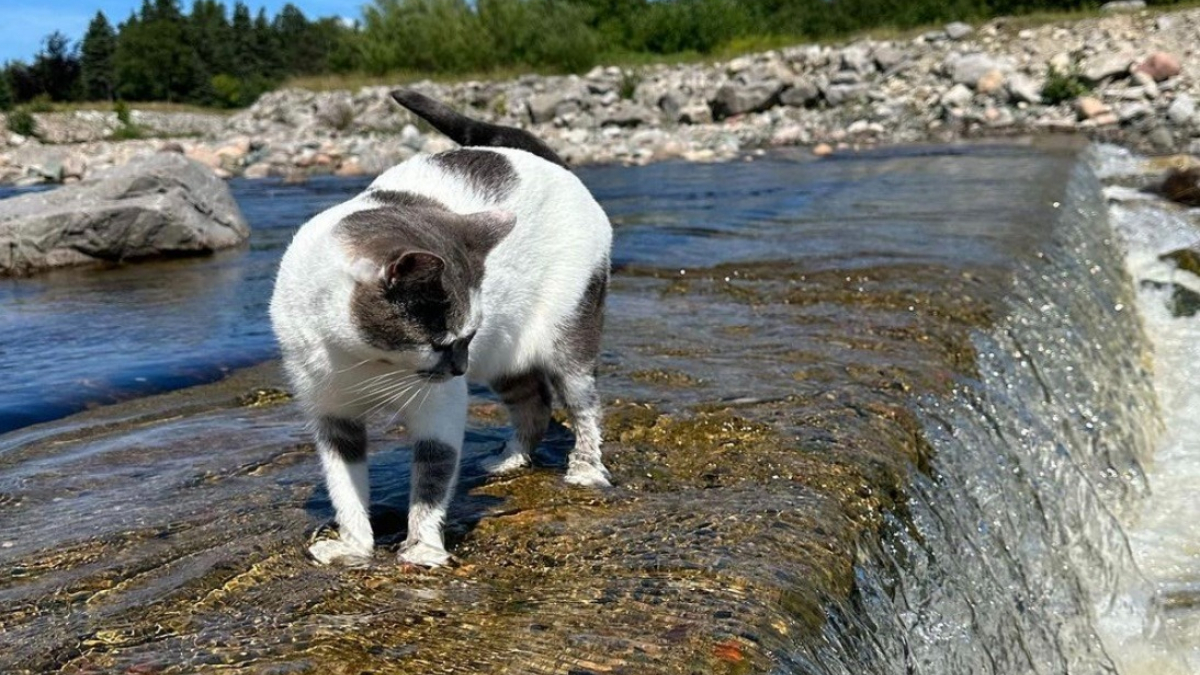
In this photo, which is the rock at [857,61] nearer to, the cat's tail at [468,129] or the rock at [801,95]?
the rock at [801,95]

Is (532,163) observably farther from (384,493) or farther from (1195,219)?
(1195,219)

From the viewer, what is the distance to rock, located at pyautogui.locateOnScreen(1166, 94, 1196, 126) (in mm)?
22672

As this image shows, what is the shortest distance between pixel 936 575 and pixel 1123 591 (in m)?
2.07

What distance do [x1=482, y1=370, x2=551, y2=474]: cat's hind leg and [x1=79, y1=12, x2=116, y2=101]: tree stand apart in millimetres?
71257

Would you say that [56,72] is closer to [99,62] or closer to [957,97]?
[99,62]

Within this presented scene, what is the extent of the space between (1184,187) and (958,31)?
1883 centimetres

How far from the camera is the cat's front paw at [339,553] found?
315 cm

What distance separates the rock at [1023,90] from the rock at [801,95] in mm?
Result: 4866

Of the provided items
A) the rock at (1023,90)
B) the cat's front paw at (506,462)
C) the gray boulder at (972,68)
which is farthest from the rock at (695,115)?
the cat's front paw at (506,462)

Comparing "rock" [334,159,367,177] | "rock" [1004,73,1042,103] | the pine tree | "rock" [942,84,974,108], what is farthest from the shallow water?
the pine tree

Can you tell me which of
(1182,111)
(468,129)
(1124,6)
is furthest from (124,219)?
(1124,6)

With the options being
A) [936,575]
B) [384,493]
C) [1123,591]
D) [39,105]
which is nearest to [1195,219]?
[1123,591]

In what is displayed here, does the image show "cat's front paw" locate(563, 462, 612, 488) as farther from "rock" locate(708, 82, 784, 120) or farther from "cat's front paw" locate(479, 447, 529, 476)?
"rock" locate(708, 82, 784, 120)

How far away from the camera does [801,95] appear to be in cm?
2916
